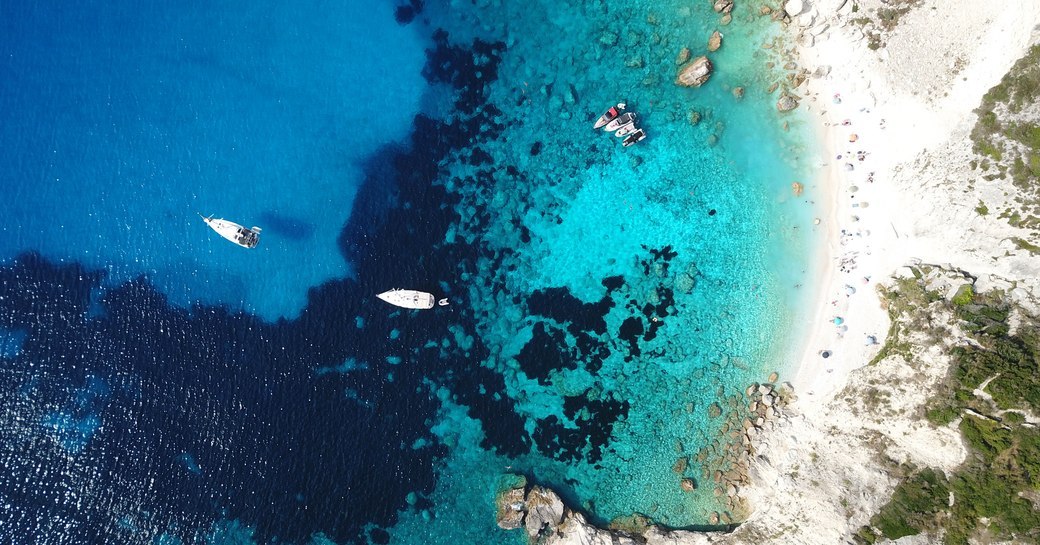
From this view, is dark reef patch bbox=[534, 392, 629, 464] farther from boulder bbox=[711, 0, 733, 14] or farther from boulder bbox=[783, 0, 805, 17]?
boulder bbox=[783, 0, 805, 17]

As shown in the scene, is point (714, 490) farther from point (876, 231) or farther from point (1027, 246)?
point (1027, 246)

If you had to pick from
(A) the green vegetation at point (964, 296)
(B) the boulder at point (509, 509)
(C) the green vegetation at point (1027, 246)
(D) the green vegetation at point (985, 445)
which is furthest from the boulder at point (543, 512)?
(C) the green vegetation at point (1027, 246)

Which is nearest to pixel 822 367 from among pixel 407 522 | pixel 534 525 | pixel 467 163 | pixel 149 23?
pixel 534 525

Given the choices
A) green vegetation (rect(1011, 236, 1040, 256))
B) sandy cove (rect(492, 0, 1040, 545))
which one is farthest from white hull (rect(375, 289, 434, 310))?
green vegetation (rect(1011, 236, 1040, 256))

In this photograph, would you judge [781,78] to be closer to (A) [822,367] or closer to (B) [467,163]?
(A) [822,367]

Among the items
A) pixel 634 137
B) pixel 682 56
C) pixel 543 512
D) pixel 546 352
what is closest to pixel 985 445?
pixel 546 352

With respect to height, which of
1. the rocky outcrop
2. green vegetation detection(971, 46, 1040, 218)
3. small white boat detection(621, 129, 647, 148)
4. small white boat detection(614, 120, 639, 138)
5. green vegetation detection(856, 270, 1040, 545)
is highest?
small white boat detection(614, 120, 639, 138)
